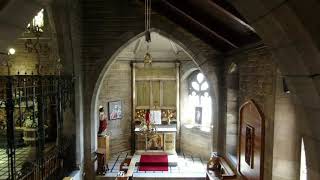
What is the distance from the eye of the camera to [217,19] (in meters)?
6.27

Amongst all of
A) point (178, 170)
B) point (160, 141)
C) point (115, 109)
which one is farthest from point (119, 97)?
point (178, 170)

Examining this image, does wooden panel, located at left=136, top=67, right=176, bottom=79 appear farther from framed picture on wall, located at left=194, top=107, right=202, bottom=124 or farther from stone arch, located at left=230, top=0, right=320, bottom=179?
stone arch, located at left=230, top=0, right=320, bottom=179

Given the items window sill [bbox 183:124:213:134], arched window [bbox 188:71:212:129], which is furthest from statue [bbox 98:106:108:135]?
arched window [bbox 188:71:212:129]

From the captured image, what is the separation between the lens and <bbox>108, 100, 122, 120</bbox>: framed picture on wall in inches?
442

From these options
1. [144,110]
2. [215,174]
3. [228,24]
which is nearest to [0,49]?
[228,24]

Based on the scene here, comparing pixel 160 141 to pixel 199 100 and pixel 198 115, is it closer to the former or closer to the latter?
pixel 198 115

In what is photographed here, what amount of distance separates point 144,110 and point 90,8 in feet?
15.7

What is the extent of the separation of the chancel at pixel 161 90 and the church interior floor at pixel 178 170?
0.04m

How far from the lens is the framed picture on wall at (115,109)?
442 inches

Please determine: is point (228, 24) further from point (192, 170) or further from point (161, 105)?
point (161, 105)

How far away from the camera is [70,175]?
7.34 metres

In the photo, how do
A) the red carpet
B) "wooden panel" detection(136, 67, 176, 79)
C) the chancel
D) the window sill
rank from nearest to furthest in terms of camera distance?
the chancel
the red carpet
the window sill
"wooden panel" detection(136, 67, 176, 79)

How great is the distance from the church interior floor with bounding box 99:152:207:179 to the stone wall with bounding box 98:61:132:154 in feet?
2.21

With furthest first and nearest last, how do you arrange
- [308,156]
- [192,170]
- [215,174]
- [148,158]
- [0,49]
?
1. [148,158]
2. [192,170]
3. [215,174]
4. [0,49]
5. [308,156]
